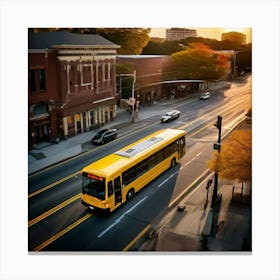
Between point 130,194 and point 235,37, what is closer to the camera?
point 235,37

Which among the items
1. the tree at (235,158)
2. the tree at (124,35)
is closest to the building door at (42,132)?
the tree at (124,35)

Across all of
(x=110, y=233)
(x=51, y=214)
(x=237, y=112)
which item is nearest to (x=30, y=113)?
(x=51, y=214)

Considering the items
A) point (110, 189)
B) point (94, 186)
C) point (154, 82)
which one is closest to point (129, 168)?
point (110, 189)

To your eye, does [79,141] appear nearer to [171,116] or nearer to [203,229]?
[171,116]

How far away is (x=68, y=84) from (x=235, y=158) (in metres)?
7.35

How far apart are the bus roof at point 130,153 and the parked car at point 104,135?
707 millimetres

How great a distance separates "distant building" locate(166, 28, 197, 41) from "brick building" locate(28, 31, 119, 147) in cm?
219

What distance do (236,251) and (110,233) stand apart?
469cm

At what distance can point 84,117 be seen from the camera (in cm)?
1562

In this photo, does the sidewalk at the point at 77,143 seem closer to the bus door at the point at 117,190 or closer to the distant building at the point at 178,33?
the bus door at the point at 117,190

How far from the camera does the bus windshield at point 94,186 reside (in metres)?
14.1

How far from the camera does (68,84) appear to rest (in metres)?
15.1

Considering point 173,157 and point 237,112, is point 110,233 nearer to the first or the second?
point 173,157

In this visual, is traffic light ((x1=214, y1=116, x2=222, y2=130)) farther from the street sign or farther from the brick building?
the brick building
